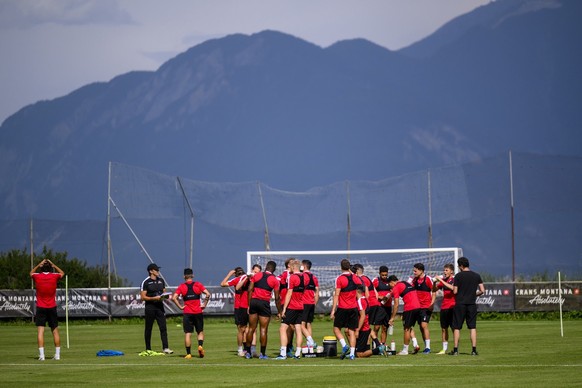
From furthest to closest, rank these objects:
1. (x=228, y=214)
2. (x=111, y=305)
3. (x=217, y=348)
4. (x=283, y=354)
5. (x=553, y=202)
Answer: (x=228, y=214), (x=553, y=202), (x=111, y=305), (x=217, y=348), (x=283, y=354)

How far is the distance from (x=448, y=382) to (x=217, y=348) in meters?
12.4

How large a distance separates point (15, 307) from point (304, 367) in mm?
28951

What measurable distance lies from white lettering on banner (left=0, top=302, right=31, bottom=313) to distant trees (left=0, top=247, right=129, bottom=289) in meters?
4.69

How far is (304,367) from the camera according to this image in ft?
76.1

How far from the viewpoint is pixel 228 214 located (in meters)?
56.8

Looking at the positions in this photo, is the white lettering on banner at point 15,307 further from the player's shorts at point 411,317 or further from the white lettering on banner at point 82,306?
the player's shorts at point 411,317

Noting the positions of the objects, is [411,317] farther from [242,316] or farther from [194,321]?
[194,321]

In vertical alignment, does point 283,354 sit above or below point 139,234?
below

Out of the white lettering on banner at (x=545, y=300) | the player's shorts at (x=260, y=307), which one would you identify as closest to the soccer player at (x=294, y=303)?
the player's shorts at (x=260, y=307)

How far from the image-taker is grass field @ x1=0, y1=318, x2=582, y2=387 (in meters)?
19.9

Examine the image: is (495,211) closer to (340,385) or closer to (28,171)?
(340,385)

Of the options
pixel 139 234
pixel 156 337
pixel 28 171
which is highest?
pixel 28 171

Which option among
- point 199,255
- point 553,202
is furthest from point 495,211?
point 199,255

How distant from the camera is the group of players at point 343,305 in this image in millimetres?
25562
